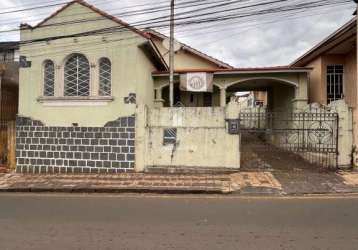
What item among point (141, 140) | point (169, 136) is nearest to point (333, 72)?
point (169, 136)

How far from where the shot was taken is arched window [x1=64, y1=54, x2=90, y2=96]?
42.6 feet

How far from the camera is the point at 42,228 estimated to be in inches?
245

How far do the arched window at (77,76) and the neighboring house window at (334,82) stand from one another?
9.96m

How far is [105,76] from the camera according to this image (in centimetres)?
1290

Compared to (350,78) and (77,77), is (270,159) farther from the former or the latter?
(77,77)

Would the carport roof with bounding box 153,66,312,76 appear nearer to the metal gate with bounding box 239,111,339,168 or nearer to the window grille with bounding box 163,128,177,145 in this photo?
the metal gate with bounding box 239,111,339,168

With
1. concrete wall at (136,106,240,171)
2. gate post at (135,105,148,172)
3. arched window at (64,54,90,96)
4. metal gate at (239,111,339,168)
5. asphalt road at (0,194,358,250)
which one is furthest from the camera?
arched window at (64,54,90,96)

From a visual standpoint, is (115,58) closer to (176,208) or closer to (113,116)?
(113,116)

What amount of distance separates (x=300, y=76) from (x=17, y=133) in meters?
10.3

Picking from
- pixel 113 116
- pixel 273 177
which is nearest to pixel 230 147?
pixel 273 177

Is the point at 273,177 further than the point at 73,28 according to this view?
No

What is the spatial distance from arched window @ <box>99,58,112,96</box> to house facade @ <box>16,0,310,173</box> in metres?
0.03

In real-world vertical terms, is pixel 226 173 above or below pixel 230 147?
below

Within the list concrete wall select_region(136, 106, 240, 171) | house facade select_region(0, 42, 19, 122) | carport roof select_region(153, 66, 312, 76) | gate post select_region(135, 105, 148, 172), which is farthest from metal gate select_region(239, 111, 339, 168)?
house facade select_region(0, 42, 19, 122)
